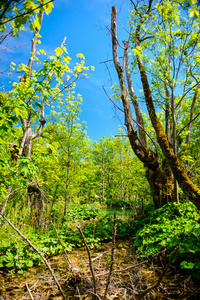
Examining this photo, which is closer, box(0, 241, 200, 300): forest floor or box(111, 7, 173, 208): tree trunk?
box(0, 241, 200, 300): forest floor

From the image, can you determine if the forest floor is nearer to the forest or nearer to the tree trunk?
the forest

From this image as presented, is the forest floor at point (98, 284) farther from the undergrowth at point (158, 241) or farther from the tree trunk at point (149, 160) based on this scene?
the tree trunk at point (149, 160)

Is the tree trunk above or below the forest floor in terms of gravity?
above

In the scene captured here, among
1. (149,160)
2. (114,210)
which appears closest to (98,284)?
(114,210)

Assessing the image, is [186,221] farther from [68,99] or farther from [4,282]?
[68,99]

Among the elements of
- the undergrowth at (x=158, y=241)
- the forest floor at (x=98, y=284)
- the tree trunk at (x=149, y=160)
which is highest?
the tree trunk at (x=149, y=160)

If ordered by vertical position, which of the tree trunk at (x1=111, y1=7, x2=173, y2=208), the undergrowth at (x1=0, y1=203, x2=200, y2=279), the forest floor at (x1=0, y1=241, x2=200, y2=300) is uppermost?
the tree trunk at (x1=111, y1=7, x2=173, y2=208)

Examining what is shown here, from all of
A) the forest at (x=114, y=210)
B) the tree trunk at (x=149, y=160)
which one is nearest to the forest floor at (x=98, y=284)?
the forest at (x=114, y=210)

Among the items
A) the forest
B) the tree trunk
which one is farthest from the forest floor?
the tree trunk

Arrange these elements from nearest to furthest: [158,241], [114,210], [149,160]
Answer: [114,210] → [158,241] → [149,160]

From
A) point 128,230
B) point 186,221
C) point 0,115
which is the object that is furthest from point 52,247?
point 0,115

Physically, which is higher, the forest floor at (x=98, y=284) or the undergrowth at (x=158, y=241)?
the undergrowth at (x=158, y=241)

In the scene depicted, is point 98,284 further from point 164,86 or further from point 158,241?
point 164,86

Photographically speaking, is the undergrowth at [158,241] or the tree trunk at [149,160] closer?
the undergrowth at [158,241]
